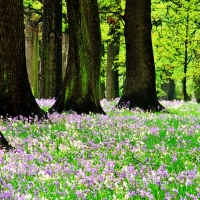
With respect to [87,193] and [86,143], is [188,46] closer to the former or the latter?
[86,143]

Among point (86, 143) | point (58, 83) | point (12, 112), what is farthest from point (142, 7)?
point (86, 143)

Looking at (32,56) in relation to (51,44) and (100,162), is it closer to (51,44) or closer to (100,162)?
(51,44)

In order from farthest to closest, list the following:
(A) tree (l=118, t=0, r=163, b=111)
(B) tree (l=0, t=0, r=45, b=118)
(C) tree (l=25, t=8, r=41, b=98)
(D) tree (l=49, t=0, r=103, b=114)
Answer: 1. (C) tree (l=25, t=8, r=41, b=98)
2. (A) tree (l=118, t=0, r=163, b=111)
3. (D) tree (l=49, t=0, r=103, b=114)
4. (B) tree (l=0, t=0, r=45, b=118)

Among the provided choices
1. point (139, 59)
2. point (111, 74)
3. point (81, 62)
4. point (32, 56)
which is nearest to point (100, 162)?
point (81, 62)

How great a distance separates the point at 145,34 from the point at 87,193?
11357 millimetres

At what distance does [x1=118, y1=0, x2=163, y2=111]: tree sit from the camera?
14594 millimetres

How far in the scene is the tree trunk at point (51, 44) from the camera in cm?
1791

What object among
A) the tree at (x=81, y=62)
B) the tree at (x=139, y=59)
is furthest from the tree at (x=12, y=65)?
the tree at (x=139, y=59)

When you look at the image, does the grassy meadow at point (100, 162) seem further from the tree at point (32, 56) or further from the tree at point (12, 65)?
the tree at point (32, 56)

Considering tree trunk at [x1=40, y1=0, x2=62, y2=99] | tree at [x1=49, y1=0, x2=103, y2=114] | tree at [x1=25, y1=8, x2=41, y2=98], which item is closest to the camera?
tree at [x1=49, y1=0, x2=103, y2=114]

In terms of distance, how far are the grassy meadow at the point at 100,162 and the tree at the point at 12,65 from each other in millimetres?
785

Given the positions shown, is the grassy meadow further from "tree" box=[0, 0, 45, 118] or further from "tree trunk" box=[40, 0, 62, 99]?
"tree trunk" box=[40, 0, 62, 99]

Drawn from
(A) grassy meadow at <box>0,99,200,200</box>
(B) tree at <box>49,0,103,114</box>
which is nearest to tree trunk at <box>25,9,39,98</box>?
(B) tree at <box>49,0,103,114</box>

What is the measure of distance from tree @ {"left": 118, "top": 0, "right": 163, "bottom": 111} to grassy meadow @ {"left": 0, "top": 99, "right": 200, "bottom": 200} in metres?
4.76
